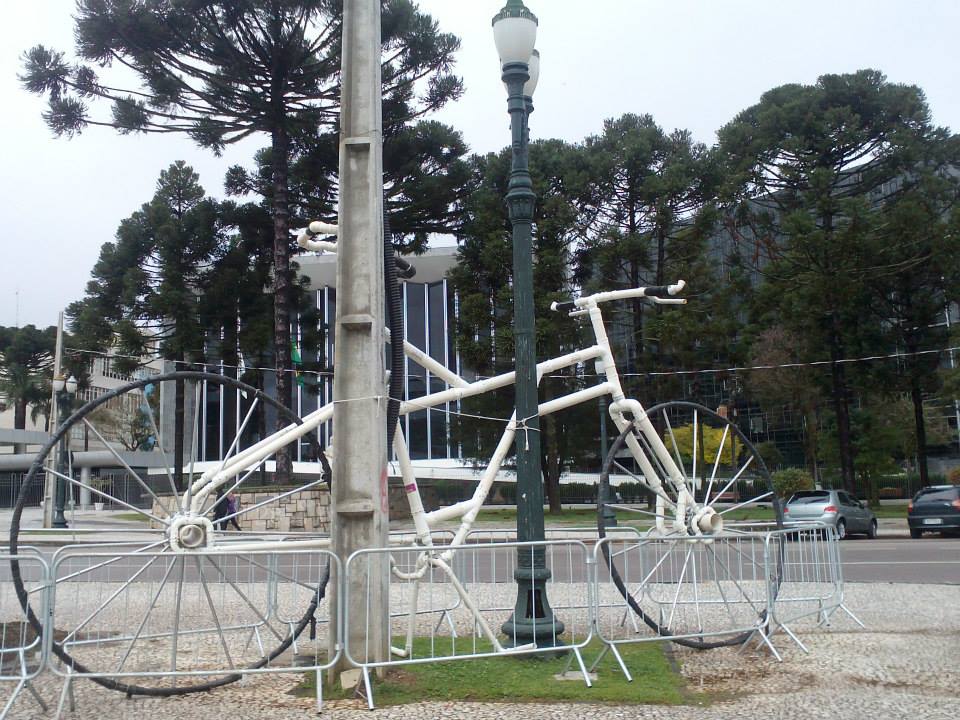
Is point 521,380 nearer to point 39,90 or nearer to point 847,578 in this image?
point 847,578

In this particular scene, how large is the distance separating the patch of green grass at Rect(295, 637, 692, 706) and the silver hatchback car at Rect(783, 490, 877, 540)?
1650 centimetres

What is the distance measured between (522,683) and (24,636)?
3.43 meters

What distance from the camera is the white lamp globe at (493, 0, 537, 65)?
22.5 ft

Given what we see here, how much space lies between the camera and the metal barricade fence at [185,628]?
221 inches

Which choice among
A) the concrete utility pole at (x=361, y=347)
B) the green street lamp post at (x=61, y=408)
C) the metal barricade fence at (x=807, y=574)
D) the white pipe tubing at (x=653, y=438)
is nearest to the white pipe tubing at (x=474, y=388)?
the white pipe tubing at (x=653, y=438)

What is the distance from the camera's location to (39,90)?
2447 centimetres

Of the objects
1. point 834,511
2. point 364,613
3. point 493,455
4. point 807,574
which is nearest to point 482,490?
point 493,455

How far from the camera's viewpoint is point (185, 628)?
8.27 meters

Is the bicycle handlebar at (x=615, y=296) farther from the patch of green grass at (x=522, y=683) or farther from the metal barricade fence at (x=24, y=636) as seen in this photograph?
the metal barricade fence at (x=24, y=636)

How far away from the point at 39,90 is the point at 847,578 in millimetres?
23725

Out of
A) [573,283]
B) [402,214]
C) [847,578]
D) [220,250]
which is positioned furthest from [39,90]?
[847,578]

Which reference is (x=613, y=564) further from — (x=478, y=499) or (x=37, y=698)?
(x=37, y=698)

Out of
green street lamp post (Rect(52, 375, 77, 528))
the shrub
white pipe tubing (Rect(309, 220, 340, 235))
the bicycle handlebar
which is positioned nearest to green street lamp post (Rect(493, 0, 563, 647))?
the bicycle handlebar

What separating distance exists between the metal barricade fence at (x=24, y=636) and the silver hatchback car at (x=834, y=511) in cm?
1768
